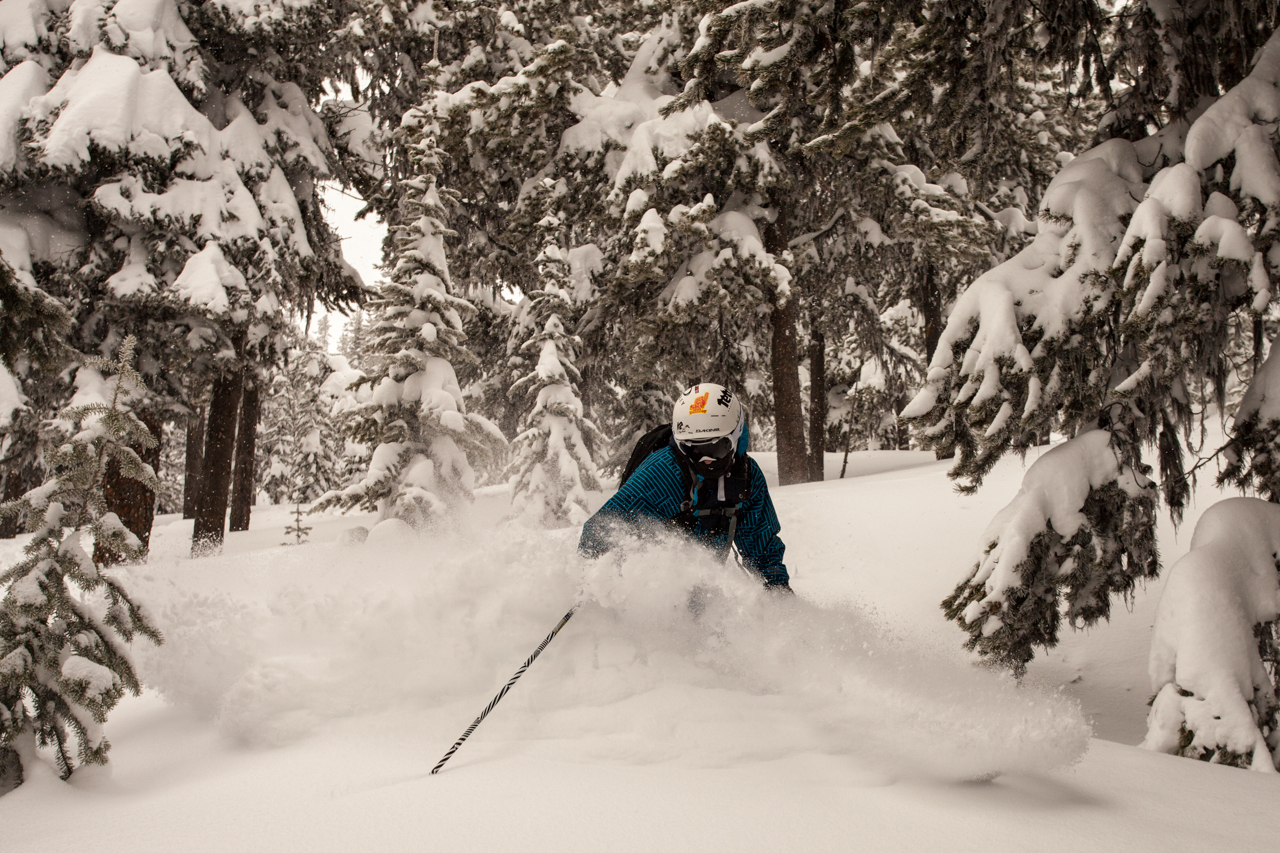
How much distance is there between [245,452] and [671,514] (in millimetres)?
16895

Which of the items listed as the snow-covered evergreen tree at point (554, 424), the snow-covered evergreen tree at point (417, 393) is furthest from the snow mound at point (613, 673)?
the snow-covered evergreen tree at point (554, 424)

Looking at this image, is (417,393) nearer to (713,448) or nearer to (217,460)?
(217,460)

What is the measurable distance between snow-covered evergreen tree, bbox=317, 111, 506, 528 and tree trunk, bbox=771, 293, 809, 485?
553 centimetres

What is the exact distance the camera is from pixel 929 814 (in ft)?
9.28

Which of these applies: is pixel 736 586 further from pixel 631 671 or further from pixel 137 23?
pixel 137 23

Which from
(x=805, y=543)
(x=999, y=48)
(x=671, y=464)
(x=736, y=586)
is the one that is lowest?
(x=805, y=543)

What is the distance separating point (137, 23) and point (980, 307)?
12.2 m

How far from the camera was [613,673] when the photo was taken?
145 inches

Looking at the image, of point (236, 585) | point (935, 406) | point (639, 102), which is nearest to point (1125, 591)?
point (935, 406)

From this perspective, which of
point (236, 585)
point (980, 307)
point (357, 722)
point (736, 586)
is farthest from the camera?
point (236, 585)

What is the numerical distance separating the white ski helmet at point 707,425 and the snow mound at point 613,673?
609 mm

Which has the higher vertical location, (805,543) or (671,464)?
(671,464)

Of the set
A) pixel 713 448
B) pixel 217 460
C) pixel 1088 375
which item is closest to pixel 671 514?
pixel 713 448

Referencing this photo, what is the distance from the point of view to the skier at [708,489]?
14.5 feet
